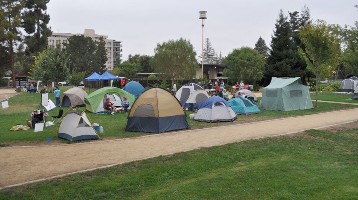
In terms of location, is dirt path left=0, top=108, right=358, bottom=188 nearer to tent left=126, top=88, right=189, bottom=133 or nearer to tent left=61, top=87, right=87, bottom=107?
tent left=126, top=88, right=189, bottom=133

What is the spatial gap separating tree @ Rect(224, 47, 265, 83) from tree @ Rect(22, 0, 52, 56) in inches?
1188

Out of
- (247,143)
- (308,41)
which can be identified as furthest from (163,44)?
(247,143)

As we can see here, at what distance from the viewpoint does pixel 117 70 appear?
64875 mm

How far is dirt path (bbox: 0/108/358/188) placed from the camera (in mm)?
9258

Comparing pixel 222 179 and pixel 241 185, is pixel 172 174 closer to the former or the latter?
pixel 222 179

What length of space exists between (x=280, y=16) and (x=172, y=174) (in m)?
38.8

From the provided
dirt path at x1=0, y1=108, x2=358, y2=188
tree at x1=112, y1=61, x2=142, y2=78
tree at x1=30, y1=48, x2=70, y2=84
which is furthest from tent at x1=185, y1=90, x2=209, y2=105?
tree at x1=112, y1=61, x2=142, y2=78

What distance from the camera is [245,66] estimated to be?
151 ft

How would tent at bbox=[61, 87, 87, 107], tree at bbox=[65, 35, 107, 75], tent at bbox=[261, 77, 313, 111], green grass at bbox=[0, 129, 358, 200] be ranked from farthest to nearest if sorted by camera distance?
tree at bbox=[65, 35, 107, 75] < tent at bbox=[61, 87, 87, 107] < tent at bbox=[261, 77, 313, 111] < green grass at bbox=[0, 129, 358, 200]

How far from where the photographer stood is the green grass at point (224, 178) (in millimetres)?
7316

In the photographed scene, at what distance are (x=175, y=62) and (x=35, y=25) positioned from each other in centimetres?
2406

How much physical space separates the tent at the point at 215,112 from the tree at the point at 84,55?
6252 centimetres

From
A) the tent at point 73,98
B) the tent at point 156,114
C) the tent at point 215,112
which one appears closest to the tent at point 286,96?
the tent at point 215,112

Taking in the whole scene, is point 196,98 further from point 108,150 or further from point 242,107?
point 108,150
